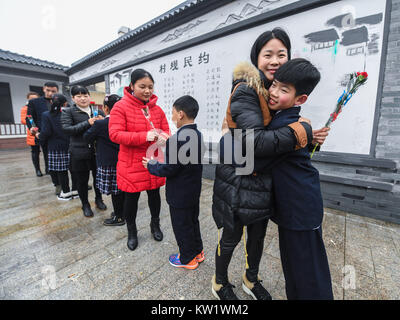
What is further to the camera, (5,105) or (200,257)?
(5,105)

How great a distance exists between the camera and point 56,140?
330cm

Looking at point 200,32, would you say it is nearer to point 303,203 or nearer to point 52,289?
point 303,203

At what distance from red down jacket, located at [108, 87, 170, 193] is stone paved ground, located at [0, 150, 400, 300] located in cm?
78

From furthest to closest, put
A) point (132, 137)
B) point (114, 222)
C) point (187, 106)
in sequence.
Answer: point (114, 222) < point (132, 137) < point (187, 106)

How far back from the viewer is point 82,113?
269cm

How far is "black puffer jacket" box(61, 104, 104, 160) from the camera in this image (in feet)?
8.46

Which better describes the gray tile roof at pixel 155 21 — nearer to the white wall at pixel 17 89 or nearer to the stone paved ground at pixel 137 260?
the stone paved ground at pixel 137 260

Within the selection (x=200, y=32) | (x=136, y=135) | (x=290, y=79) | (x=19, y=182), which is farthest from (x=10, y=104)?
(x=290, y=79)

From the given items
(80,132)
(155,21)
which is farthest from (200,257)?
(155,21)

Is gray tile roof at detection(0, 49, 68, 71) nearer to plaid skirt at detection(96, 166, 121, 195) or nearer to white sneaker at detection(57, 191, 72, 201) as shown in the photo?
white sneaker at detection(57, 191, 72, 201)

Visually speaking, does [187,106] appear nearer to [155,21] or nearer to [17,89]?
[155,21]

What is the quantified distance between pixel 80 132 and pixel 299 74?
8.79ft

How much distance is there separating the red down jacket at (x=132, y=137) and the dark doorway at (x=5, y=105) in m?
12.7

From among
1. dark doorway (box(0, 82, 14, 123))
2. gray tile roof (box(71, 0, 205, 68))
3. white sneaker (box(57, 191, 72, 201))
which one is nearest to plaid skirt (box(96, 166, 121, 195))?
white sneaker (box(57, 191, 72, 201))
